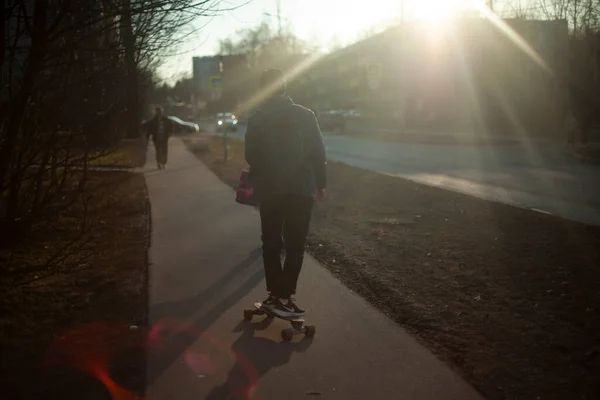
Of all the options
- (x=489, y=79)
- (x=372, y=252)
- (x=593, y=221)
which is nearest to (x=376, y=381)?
(x=372, y=252)

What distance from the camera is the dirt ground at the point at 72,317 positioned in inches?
185

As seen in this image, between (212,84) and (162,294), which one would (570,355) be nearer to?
(162,294)

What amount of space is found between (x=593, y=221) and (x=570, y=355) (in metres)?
7.05

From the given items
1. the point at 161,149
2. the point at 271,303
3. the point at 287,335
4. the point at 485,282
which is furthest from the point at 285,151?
the point at 161,149

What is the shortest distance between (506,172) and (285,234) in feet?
51.3

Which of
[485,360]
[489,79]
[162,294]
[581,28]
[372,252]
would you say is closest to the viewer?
[485,360]

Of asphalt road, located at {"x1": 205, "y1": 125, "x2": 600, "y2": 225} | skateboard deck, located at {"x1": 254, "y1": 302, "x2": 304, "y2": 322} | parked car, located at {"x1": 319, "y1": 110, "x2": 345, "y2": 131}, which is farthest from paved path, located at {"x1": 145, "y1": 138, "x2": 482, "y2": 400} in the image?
parked car, located at {"x1": 319, "y1": 110, "x2": 345, "y2": 131}

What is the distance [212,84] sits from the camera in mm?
28312

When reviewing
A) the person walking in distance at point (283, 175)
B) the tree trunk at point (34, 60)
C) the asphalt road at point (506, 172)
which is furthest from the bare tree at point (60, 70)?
the asphalt road at point (506, 172)

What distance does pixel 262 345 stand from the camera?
5.41m

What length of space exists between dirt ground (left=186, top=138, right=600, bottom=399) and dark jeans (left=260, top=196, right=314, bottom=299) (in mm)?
Answer: 960

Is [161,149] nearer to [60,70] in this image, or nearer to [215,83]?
[215,83]

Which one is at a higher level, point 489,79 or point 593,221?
point 489,79

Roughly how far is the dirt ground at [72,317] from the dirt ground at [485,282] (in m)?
2.11
